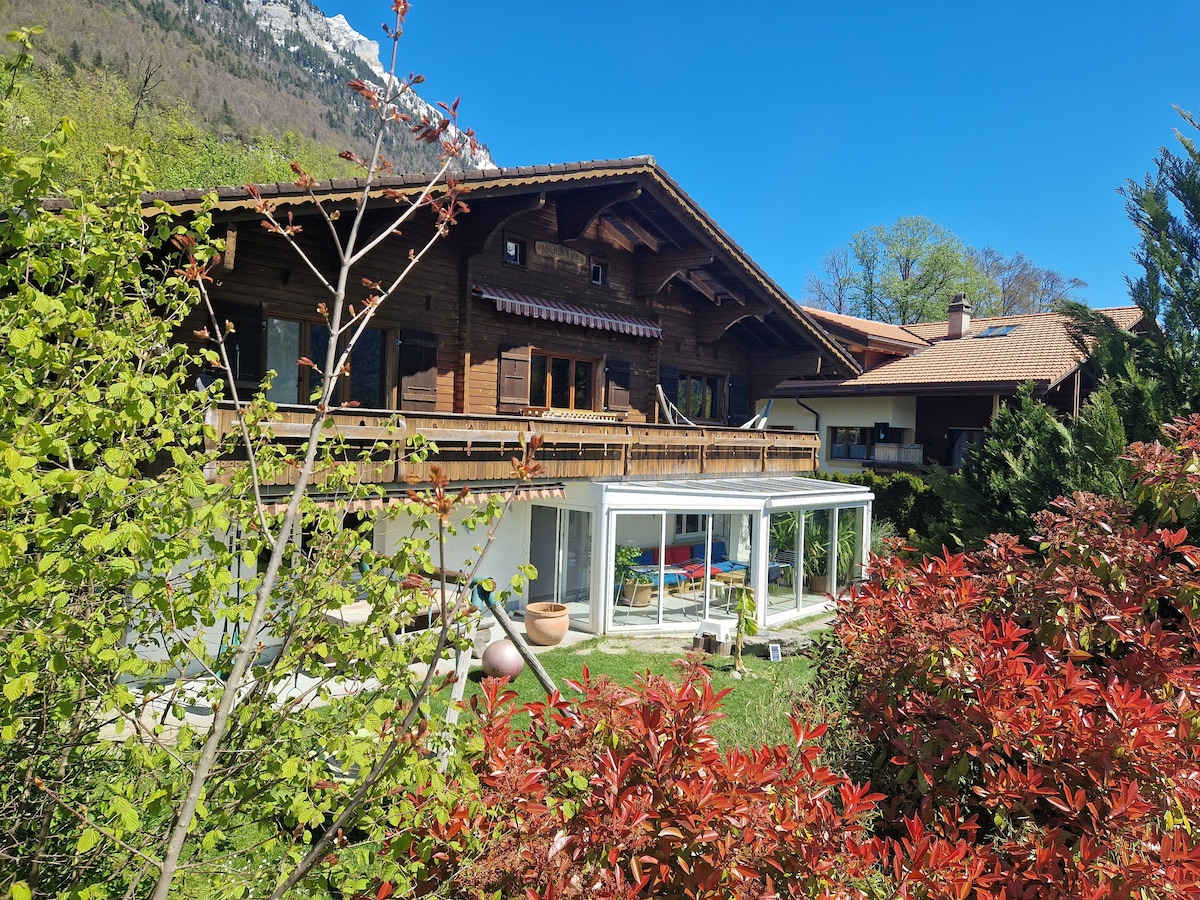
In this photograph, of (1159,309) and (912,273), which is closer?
(1159,309)

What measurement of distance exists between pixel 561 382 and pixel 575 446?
3731 mm

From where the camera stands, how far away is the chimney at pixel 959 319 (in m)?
29.6

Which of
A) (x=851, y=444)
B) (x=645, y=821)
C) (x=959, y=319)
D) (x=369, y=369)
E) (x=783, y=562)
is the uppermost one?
(x=959, y=319)

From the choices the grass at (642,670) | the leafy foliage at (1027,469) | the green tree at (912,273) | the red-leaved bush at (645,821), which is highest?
the green tree at (912,273)

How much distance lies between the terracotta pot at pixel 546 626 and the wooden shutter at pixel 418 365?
4.48 meters

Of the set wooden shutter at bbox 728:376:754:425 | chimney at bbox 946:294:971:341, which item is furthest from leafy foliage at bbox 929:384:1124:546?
chimney at bbox 946:294:971:341

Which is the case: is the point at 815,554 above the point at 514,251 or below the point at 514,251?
below

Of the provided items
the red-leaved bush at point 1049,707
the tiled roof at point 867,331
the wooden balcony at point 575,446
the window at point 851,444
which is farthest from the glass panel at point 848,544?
the red-leaved bush at point 1049,707

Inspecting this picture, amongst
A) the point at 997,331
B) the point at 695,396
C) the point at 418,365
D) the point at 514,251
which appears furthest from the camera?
the point at 997,331

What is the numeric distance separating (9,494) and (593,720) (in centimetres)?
208

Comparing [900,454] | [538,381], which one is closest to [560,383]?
[538,381]

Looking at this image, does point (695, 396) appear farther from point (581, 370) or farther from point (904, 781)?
point (904, 781)

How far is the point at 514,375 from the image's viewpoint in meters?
15.2

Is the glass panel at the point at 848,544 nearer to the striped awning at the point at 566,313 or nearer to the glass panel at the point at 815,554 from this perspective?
the glass panel at the point at 815,554
